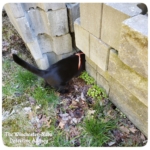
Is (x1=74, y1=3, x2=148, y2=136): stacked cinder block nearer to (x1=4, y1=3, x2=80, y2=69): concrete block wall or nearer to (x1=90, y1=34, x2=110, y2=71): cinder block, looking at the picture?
(x1=90, y1=34, x2=110, y2=71): cinder block

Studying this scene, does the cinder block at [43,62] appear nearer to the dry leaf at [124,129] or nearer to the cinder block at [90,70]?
the cinder block at [90,70]

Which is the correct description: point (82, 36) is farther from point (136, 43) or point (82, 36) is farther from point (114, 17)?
point (136, 43)

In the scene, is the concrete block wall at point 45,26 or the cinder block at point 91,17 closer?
the cinder block at point 91,17

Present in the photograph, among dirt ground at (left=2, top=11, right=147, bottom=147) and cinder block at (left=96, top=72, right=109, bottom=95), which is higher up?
cinder block at (left=96, top=72, right=109, bottom=95)

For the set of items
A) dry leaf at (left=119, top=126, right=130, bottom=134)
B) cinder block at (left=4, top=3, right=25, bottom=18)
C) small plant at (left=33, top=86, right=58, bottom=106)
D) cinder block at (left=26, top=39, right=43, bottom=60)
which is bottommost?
dry leaf at (left=119, top=126, right=130, bottom=134)

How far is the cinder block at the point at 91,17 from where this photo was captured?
1.44 m

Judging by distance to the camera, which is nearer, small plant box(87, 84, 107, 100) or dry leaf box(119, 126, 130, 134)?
dry leaf box(119, 126, 130, 134)

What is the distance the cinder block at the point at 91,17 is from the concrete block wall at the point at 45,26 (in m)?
0.33

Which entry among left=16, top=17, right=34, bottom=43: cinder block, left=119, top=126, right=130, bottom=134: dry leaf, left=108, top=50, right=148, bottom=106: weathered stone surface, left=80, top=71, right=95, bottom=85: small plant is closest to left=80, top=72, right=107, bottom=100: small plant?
left=80, top=71, right=95, bottom=85: small plant

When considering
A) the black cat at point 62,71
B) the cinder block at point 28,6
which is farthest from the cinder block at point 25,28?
the black cat at point 62,71

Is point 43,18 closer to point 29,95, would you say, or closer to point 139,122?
point 29,95

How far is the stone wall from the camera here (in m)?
1.24

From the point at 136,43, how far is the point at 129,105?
84 cm

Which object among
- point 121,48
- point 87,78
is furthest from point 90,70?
point 121,48
